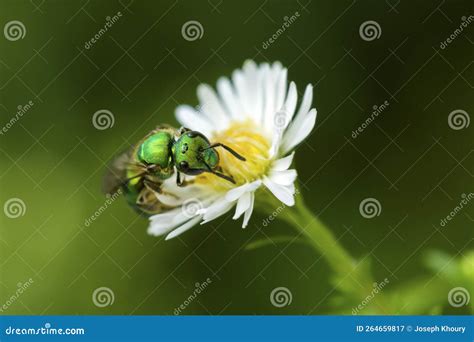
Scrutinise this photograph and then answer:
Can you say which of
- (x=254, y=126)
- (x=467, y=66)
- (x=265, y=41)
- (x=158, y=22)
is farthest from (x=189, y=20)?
(x=467, y=66)

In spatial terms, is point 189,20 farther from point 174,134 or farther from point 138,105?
point 174,134

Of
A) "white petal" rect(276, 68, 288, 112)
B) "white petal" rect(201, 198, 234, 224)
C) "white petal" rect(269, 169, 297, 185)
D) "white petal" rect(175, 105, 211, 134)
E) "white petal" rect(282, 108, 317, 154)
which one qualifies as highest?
"white petal" rect(276, 68, 288, 112)

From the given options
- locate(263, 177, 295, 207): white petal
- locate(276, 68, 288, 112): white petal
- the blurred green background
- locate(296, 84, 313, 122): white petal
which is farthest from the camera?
the blurred green background

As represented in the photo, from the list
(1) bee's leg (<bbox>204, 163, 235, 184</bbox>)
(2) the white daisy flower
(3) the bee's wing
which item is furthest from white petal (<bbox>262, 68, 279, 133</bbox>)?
(3) the bee's wing

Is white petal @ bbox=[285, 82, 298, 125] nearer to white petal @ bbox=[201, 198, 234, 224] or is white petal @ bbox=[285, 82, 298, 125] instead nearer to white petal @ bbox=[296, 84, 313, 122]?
white petal @ bbox=[296, 84, 313, 122]

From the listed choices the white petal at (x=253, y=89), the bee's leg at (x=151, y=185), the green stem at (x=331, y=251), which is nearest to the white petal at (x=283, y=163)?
the green stem at (x=331, y=251)

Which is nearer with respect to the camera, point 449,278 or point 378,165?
point 449,278

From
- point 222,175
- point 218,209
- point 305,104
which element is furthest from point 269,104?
point 218,209

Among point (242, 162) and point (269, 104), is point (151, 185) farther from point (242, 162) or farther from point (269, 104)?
point (269, 104)
